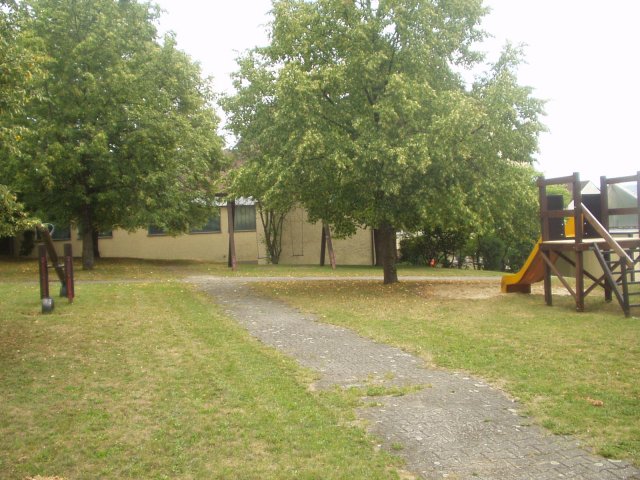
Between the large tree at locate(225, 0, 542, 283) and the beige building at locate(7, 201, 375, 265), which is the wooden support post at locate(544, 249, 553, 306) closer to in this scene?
the large tree at locate(225, 0, 542, 283)

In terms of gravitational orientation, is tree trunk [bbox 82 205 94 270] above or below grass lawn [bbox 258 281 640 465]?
above

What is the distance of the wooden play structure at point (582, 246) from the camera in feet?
40.0

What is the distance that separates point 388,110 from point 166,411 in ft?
33.5

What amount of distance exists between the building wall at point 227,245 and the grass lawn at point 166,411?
79.5ft

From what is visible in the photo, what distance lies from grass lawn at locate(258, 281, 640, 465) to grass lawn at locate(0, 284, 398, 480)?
1.93m

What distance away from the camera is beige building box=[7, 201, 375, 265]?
115 feet

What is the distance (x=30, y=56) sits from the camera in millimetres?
8852

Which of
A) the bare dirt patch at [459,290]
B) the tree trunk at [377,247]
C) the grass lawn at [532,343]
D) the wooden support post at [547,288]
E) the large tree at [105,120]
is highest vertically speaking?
the large tree at [105,120]

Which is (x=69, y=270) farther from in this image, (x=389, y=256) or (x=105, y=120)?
(x=389, y=256)

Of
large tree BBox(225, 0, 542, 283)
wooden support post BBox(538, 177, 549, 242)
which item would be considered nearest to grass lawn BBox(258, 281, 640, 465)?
wooden support post BBox(538, 177, 549, 242)

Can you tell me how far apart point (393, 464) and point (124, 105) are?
1935 cm

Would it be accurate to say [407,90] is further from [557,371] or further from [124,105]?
[124,105]

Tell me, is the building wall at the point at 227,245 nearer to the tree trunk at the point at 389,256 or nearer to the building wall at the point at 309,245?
the building wall at the point at 309,245

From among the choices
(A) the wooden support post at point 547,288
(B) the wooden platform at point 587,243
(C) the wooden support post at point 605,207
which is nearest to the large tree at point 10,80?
(B) the wooden platform at point 587,243
